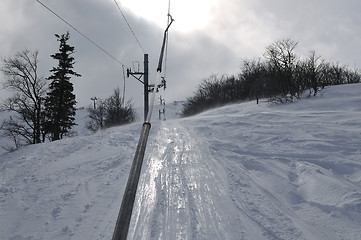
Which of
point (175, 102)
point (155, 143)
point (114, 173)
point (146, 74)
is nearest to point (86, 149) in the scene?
point (155, 143)

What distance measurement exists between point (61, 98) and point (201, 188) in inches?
957

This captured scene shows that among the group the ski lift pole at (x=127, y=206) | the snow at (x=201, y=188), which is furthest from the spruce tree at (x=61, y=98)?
the ski lift pole at (x=127, y=206)

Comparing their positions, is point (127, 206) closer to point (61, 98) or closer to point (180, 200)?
point (180, 200)

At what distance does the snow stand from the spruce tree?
1725 cm

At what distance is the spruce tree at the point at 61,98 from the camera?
23625 millimetres

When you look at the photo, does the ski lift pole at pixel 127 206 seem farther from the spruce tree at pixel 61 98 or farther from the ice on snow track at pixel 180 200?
the spruce tree at pixel 61 98

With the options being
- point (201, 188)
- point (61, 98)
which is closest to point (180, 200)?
point (201, 188)

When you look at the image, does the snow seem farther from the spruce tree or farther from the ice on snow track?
the spruce tree

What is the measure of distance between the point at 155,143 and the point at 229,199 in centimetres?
458

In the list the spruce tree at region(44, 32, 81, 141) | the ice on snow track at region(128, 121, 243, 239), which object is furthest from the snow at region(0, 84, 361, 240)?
the spruce tree at region(44, 32, 81, 141)

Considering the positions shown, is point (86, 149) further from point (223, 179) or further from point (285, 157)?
point (285, 157)

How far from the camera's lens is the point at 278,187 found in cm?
441

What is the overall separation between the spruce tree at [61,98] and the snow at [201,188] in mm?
17249

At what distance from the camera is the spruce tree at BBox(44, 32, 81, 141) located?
2362 centimetres
